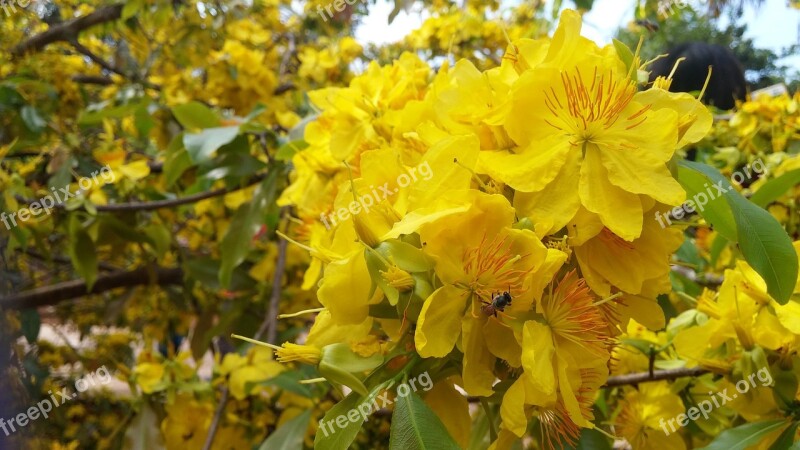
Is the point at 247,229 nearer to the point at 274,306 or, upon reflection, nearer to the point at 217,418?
the point at 274,306

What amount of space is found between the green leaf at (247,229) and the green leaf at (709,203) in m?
0.62

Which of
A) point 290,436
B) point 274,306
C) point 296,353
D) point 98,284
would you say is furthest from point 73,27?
point 296,353

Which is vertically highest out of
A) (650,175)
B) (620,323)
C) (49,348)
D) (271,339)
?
(650,175)

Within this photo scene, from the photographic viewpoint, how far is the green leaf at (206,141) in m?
0.85

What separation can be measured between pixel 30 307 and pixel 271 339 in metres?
0.72

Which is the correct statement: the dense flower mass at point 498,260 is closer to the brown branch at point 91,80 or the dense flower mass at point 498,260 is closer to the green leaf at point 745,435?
the green leaf at point 745,435

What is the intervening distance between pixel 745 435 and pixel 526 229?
1.04 ft

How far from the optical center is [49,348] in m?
2.07

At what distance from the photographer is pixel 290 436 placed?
71 centimetres

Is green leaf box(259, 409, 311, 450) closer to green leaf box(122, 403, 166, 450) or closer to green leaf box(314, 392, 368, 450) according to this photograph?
green leaf box(122, 403, 166, 450)

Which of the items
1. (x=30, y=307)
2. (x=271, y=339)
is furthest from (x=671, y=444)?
(x=30, y=307)

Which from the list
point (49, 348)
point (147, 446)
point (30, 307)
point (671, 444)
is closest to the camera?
point (671, 444)

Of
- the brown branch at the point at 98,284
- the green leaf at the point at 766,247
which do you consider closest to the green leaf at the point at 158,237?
the brown branch at the point at 98,284

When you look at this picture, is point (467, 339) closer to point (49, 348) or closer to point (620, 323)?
point (620, 323)
